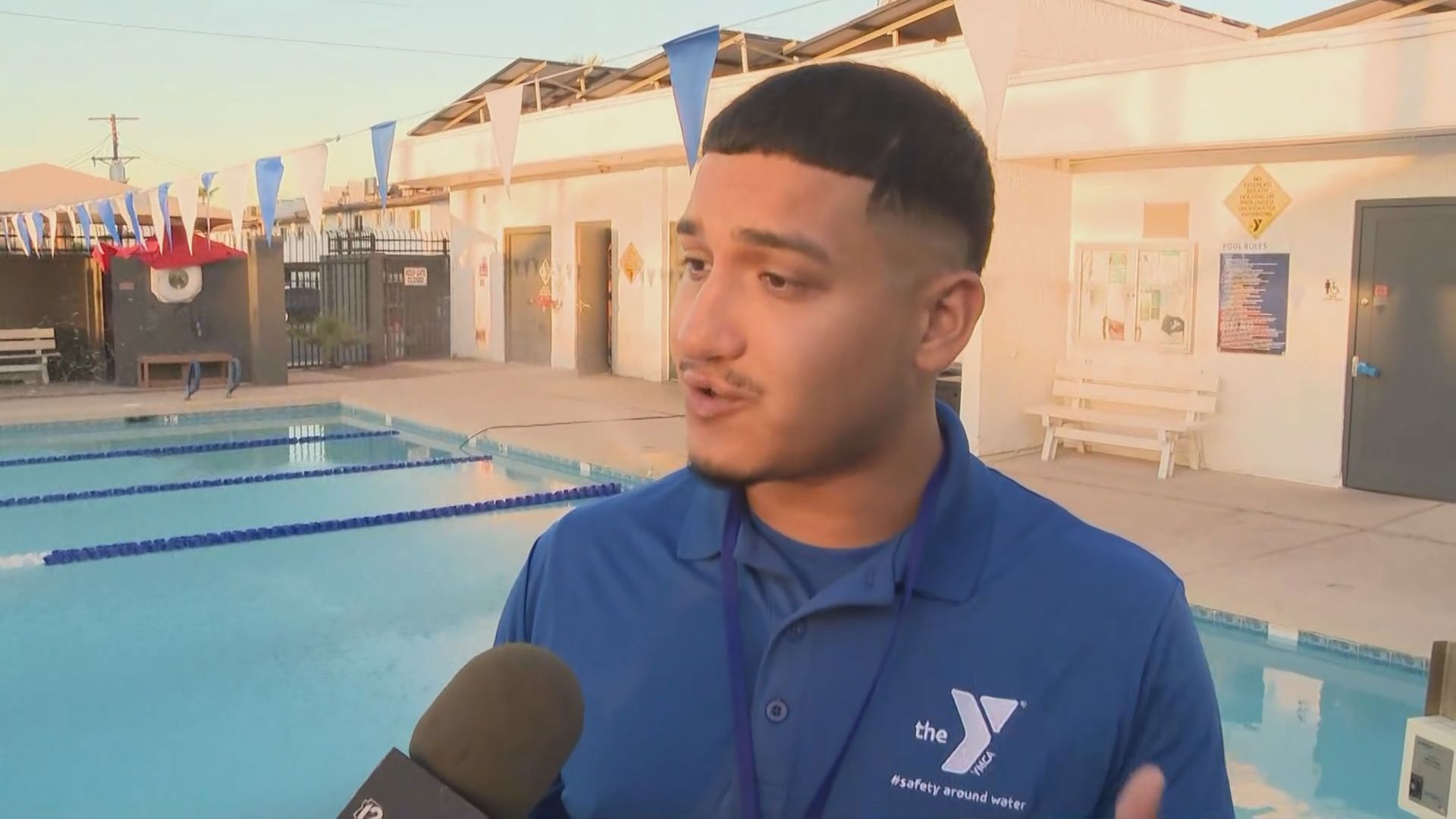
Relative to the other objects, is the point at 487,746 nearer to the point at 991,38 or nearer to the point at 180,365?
the point at 991,38

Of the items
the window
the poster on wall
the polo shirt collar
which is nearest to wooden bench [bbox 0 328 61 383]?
the window

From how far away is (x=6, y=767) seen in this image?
4727mm

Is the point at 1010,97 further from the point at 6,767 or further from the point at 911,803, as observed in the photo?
the point at 911,803

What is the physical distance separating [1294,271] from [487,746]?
365 inches

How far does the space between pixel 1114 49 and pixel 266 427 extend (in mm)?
9657

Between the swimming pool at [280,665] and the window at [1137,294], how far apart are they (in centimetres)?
435

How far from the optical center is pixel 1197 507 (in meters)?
8.12

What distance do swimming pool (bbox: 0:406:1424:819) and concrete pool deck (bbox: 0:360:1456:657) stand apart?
12.8 inches

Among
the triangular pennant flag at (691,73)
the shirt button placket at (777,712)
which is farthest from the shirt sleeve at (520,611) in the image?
the triangular pennant flag at (691,73)

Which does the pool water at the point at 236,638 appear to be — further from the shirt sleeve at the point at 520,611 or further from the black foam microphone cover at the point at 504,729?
the black foam microphone cover at the point at 504,729

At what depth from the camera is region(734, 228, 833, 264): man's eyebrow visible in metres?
1.14

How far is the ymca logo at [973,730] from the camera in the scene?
109cm

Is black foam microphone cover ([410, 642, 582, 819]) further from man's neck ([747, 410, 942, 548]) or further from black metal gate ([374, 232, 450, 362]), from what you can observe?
black metal gate ([374, 232, 450, 362])

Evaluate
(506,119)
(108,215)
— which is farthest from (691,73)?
(108,215)
